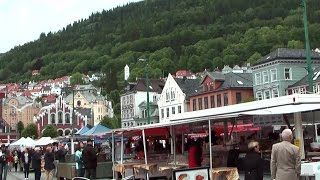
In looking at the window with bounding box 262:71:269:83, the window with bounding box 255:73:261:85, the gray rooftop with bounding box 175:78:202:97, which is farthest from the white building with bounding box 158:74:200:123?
the window with bounding box 262:71:269:83

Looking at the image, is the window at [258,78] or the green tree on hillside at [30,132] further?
the green tree on hillside at [30,132]

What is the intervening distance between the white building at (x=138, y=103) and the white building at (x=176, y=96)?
5988 millimetres

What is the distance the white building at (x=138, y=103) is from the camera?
9104 cm

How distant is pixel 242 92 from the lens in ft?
224

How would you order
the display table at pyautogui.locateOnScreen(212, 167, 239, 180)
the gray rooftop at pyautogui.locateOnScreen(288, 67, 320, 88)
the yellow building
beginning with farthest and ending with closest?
1. the yellow building
2. the gray rooftop at pyautogui.locateOnScreen(288, 67, 320, 88)
3. the display table at pyautogui.locateOnScreen(212, 167, 239, 180)

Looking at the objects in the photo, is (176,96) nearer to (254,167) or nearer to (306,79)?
(306,79)

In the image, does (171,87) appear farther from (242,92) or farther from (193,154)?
(193,154)

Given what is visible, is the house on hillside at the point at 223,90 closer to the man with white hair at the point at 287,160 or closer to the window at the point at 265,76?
the window at the point at 265,76

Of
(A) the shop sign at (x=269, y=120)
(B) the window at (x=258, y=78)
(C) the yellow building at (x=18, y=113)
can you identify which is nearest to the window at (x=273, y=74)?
(B) the window at (x=258, y=78)

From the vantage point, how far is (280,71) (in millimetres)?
62531

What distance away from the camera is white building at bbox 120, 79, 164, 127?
91037mm

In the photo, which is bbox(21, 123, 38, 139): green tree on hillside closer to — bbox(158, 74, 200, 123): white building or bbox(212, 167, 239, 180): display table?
bbox(158, 74, 200, 123): white building

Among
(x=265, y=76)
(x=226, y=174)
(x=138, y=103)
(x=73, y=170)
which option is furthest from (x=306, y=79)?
(x=226, y=174)

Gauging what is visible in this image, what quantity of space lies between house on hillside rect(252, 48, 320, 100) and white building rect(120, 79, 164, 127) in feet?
89.3
